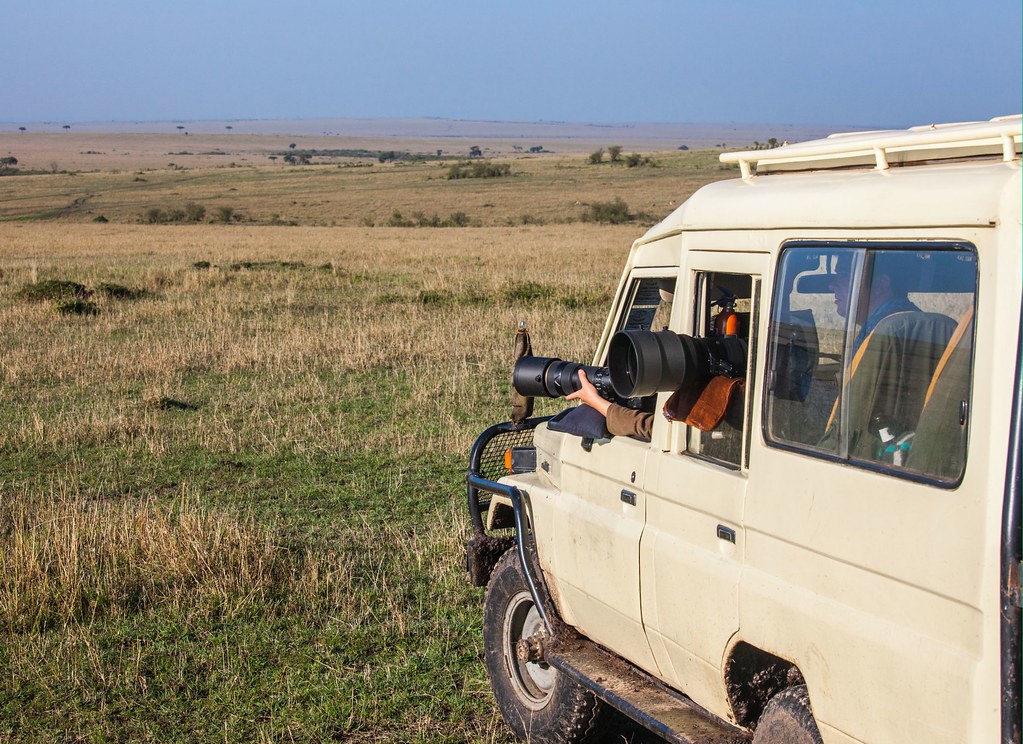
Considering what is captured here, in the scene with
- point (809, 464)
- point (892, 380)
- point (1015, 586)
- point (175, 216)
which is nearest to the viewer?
point (1015, 586)

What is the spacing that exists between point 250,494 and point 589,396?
15.9 feet

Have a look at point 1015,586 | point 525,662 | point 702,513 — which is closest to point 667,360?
point 702,513

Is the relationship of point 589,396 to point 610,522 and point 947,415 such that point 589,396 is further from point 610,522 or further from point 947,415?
point 947,415

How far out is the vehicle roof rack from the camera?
8.77 feet

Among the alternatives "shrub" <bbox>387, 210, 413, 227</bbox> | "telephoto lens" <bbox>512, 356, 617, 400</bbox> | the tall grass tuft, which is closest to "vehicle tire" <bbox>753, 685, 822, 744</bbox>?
"telephoto lens" <bbox>512, 356, 617, 400</bbox>

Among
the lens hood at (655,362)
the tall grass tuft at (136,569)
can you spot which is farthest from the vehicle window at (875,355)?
the tall grass tuft at (136,569)

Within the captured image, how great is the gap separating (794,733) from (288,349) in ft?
36.9

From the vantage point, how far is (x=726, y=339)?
338cm

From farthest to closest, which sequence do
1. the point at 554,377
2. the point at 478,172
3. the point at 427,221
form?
the point at 478,172, the point at 427,221, the point at 554,377

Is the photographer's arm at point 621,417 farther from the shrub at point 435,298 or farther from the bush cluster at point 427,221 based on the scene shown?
the bush cluster at point 427,221

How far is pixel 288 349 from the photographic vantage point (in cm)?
1363

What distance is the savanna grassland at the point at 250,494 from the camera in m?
5.00

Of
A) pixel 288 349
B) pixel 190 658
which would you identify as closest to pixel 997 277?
pixel 190 658

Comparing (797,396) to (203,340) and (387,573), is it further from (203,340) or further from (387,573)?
(203,340)
